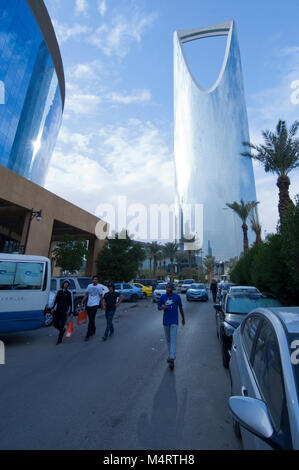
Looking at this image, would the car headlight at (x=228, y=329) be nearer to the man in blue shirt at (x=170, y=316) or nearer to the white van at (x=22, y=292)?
the man in blue shirt at (x=170, y=316)

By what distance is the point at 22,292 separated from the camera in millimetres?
6906

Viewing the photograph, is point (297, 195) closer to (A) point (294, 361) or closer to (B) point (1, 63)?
(A) point (294, 361)

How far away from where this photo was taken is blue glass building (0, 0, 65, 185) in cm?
3406

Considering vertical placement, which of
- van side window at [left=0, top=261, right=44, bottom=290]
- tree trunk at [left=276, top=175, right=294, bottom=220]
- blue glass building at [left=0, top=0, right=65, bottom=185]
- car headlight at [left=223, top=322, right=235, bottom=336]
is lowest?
car headlight at [left=223, top=322, right=235, bottom=336]

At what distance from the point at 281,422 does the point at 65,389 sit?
3.48 metres

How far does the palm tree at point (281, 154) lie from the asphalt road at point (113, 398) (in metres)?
13.8

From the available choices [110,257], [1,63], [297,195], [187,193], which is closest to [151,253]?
[110,257]

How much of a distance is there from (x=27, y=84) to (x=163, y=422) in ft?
156

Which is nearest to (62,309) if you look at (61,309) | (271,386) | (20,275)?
(61,309)

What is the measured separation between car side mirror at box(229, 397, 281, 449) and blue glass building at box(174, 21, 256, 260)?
89.0 metres

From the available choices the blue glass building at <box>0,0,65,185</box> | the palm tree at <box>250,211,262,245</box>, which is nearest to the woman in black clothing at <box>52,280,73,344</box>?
the palm tree at <box>250,211,262,245</box>

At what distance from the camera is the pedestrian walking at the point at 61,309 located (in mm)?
6859

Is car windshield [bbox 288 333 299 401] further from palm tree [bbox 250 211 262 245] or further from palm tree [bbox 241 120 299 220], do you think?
palm tree [bbox 250 211 262 245]
